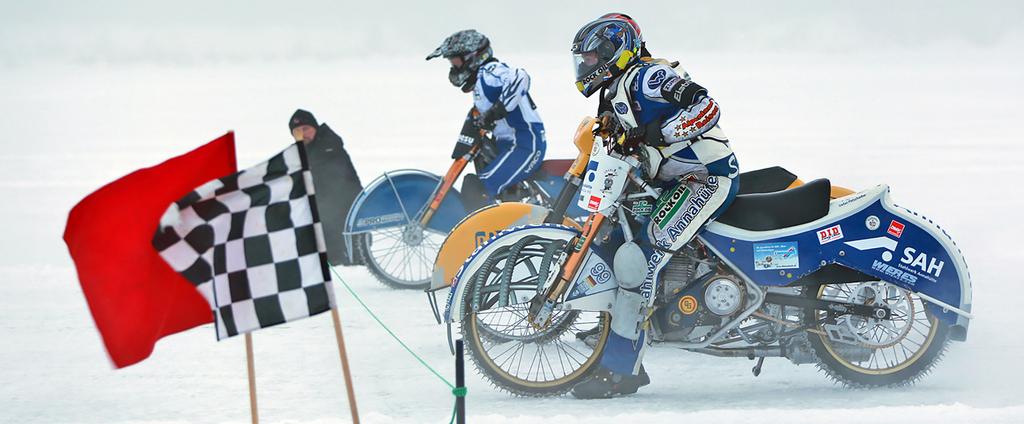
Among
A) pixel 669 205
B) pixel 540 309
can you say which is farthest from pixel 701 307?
pixel 540 309

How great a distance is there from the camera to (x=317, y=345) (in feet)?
27.0

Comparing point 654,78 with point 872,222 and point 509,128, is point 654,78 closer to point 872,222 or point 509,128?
point 872,222

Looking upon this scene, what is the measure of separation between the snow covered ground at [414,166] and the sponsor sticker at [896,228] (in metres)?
0.90

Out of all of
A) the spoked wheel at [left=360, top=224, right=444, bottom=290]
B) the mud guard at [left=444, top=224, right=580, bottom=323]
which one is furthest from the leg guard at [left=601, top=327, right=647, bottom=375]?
the spoked wheel at [left=360, top=224, right=444, bottom=290]

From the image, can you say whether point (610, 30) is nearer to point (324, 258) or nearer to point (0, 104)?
point (324, 258)

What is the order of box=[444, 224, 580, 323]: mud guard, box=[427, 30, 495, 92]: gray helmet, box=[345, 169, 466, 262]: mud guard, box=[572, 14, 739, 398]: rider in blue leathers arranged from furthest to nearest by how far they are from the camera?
box=[345, 169, 466, 262]: mud guard < box=[427, 30, 495, 92]: gray helmet < box=[444, 224, 580, 323]: mud guard < box=[572, 14, 739, 398]: rider in blue leathers

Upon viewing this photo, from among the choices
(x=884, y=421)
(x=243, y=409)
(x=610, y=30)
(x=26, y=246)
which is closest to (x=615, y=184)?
(x=610, y=30)

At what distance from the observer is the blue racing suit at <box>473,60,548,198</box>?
9852 millimetres

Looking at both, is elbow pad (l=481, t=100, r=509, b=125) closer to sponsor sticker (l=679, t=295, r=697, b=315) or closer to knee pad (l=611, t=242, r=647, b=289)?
knee pad (l=611, t=242, r=647, b=289)

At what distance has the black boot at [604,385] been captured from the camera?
6730 mm

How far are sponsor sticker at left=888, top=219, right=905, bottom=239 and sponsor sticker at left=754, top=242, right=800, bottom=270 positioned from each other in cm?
51

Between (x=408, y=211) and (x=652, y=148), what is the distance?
410cm

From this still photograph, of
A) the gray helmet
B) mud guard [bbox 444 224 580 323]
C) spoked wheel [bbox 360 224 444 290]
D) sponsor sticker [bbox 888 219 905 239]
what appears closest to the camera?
sponsor sticker [bbox 888 219 905 239]

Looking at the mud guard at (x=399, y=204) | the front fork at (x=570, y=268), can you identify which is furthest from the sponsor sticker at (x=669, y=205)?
the mud guard at (x=399, y=204)
